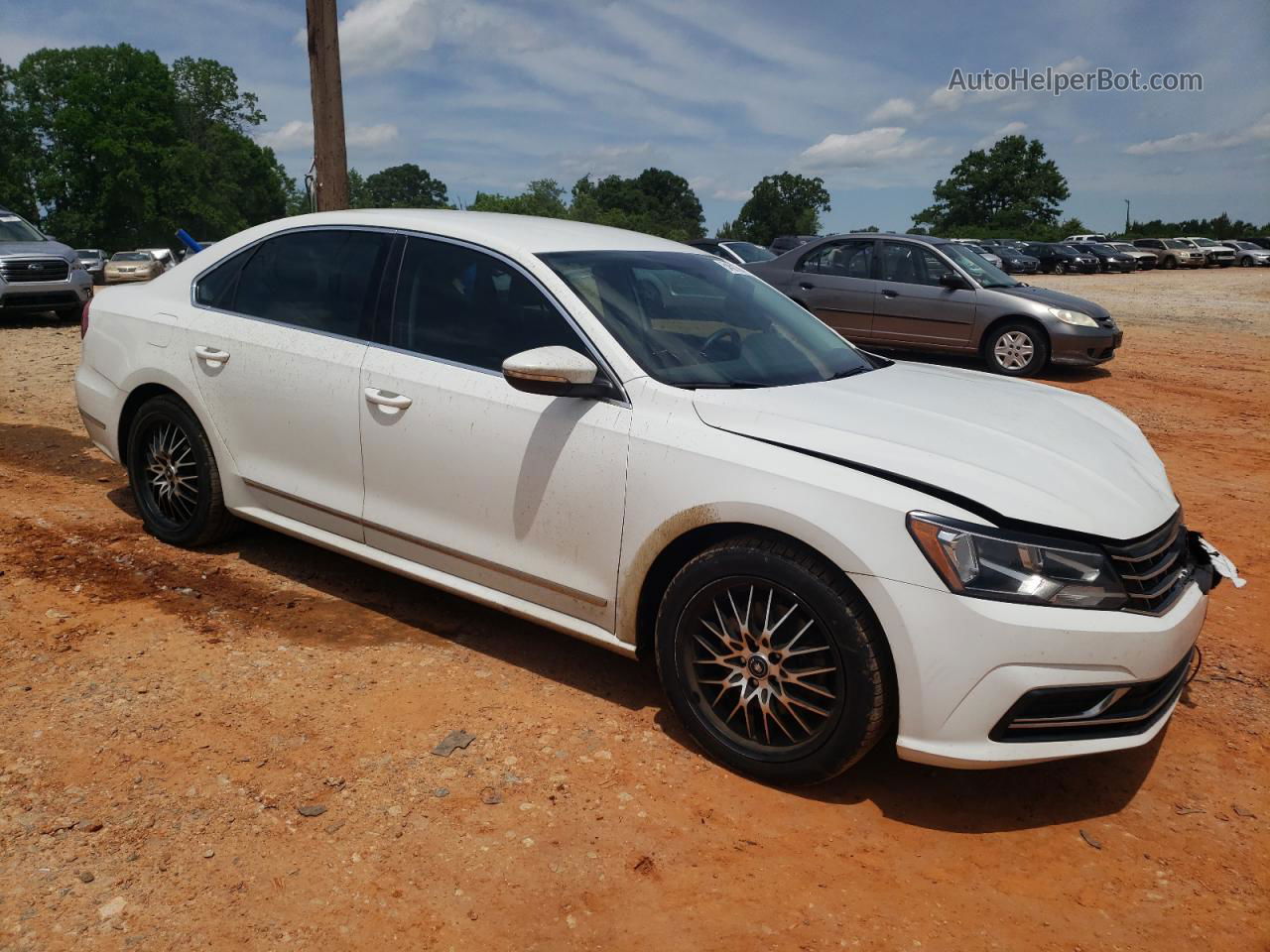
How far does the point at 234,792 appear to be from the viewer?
2.97 metres

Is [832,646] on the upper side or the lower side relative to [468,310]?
lower

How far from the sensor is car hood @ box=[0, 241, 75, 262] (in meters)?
14.9

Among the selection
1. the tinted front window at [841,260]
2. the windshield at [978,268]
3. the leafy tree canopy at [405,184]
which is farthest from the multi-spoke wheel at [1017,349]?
the leafy tree canopy at [405,184]

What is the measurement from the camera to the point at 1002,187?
99.4 meters

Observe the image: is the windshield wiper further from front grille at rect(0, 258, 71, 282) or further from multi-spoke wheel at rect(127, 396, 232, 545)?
front grille at rect(0, 258, 71, 282)

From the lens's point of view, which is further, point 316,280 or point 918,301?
point 918,301

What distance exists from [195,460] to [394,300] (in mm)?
1385

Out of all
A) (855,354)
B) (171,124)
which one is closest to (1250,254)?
(855,354)

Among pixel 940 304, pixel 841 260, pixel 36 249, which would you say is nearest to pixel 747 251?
pixel 841 260

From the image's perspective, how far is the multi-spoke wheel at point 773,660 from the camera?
2.87m

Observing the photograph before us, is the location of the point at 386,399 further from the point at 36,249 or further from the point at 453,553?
the point at 36,249

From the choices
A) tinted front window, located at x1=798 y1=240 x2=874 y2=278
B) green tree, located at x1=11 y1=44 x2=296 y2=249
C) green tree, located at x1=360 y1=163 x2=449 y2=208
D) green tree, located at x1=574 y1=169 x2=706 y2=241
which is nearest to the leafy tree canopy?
green tree, located at x1=360 y1=163 x2=449 y2=208

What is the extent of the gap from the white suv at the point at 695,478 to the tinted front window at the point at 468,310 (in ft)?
0.03

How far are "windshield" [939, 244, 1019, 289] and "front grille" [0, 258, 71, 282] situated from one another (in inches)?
505
